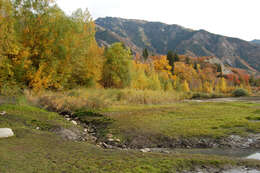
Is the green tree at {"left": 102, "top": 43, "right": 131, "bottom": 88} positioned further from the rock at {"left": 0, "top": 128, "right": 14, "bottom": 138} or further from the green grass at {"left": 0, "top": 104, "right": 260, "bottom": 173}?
the green grass at {"left": 0, "top": 104, "right": 260, "bottom": 173}

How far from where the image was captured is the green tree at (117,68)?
32.4 m

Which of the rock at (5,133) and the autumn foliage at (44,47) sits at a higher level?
the autumn foliage at (44,47)

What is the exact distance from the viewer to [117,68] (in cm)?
3275

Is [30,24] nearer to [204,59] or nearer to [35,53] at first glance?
[35,53]

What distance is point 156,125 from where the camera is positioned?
10836mm

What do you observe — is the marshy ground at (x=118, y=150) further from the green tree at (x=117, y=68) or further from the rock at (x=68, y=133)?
the green tree at (x=117, y=68)

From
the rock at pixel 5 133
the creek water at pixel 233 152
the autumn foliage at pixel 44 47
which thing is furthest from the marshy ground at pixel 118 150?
the autumn foliage at pixel 44 47

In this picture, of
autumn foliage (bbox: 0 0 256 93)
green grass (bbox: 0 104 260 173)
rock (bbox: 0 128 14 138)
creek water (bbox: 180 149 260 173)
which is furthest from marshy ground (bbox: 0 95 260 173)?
autumn foliage (bbox: 0 0 256 93)

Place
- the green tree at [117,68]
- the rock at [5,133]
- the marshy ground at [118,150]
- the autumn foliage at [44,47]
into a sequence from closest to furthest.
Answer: the marshy ground at [118,150] → the rock at [5,133] → the autumn foliage at [44,47] → the green tree at [117,68]

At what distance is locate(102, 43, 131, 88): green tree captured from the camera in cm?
3244

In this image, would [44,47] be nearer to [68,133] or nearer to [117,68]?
[68,133]

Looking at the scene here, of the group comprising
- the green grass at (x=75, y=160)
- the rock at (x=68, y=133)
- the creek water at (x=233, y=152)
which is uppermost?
the green grass at (x=75, y=160)

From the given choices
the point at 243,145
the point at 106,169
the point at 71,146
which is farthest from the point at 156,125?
Answer: the point at 106,169

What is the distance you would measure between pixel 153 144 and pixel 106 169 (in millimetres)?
3859
